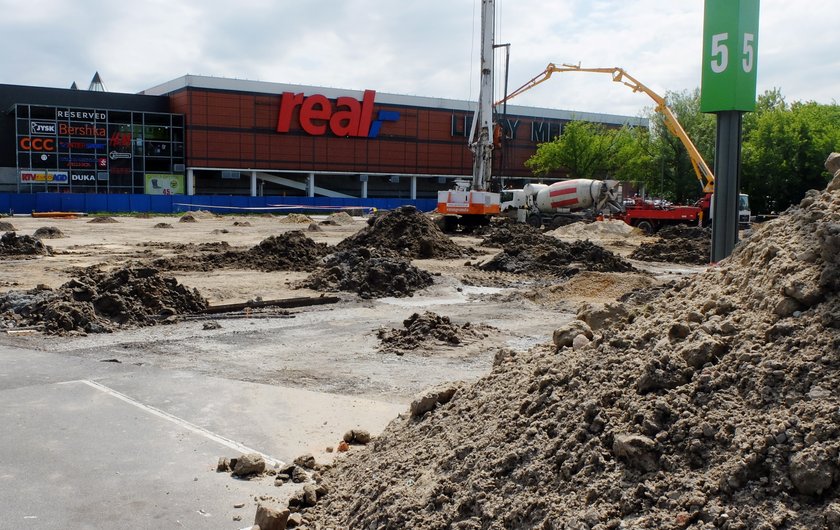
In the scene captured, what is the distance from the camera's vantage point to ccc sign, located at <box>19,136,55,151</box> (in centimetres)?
6406

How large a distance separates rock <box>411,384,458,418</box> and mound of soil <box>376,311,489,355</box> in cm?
562

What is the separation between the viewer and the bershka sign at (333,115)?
72812mm

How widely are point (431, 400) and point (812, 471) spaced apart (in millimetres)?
3104

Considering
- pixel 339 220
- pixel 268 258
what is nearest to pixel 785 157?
pixel 339 220

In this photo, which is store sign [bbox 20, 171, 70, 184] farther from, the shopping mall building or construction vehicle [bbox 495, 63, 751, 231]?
construction vehicle [bbox 495, 63, 751, 231]

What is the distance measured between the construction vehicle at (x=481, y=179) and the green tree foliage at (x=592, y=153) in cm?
3883

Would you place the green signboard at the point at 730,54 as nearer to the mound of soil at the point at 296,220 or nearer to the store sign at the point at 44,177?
the mound of soil at the point at 296,220

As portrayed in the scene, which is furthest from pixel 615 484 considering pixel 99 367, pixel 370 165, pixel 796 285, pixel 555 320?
pixel 370 165

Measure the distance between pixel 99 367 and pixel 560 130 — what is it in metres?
81.4

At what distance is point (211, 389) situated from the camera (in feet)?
29.4

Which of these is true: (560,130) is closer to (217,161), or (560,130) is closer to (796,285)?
(217,161)

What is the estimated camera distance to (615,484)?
12.5ft

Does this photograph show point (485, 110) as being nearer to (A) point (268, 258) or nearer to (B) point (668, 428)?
(A) point (268, 258)

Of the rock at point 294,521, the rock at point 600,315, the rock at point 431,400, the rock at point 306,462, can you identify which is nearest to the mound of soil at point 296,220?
the rock at point 600,315
